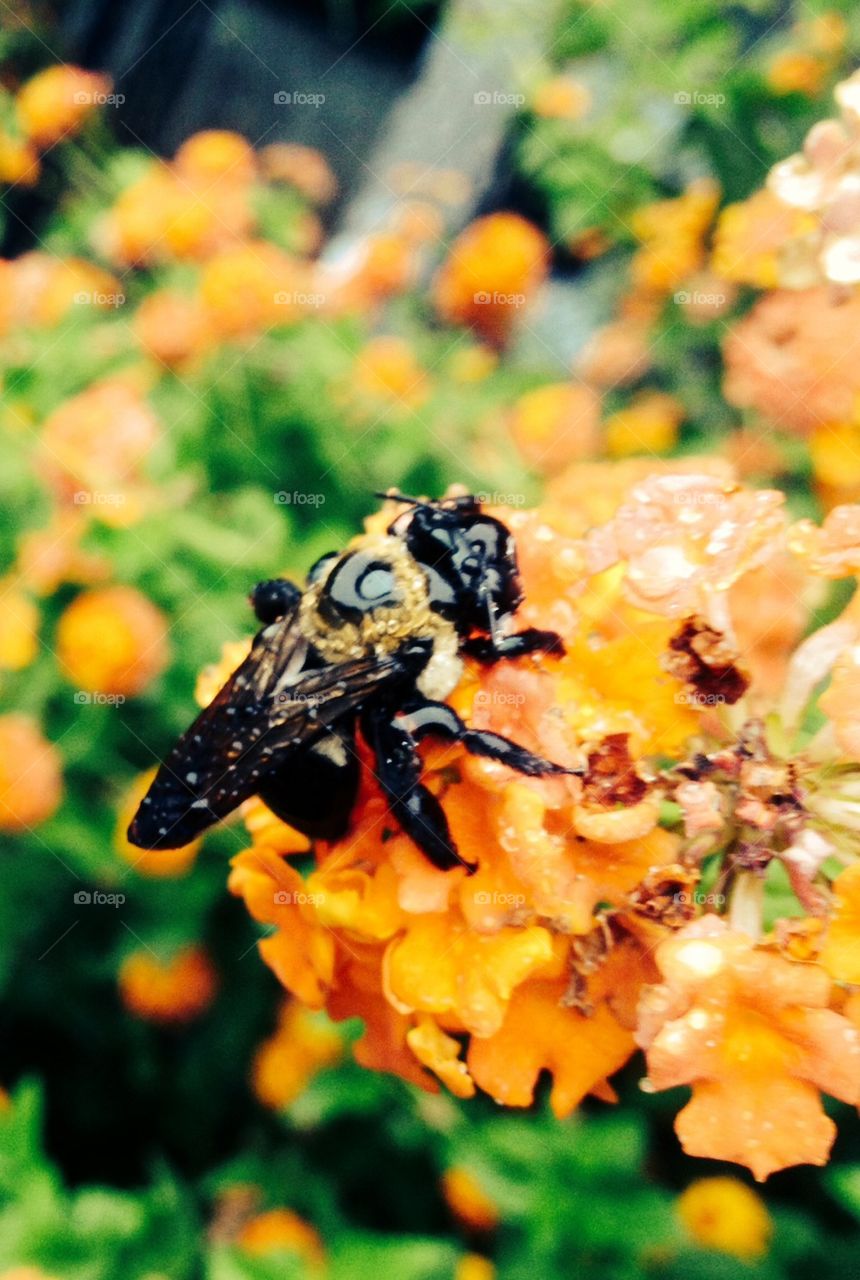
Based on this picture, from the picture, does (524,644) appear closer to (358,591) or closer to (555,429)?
(358,591)

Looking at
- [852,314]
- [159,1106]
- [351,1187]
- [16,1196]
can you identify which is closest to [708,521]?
[852,314]

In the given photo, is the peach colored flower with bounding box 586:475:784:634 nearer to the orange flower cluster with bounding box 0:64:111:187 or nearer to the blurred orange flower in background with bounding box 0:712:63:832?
the blurred orange flower in background with bounding box 0:712:63:832

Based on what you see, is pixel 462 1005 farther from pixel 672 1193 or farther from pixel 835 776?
pixel 672 1193

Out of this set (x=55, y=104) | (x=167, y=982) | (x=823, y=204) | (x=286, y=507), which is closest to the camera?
(x=823, y=204)

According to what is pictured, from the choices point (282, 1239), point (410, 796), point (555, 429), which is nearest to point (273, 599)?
point (410, 796)

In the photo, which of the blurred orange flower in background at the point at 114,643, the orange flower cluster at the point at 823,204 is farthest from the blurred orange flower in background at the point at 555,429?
the blurred orange flower in background at the point at 114,643

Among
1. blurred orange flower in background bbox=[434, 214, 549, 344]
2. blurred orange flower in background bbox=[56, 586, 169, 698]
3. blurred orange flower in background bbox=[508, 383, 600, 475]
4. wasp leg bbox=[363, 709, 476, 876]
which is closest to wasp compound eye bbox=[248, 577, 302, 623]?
wasp leg bbox=[363, 709, 476, 876]
